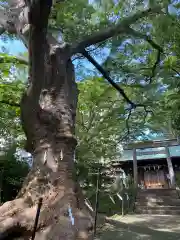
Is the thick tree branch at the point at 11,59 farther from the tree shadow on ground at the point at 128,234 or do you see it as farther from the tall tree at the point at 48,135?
the tree shadow on ground at the point at 128,234

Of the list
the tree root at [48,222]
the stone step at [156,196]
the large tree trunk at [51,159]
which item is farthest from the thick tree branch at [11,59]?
the stone step at [156,196]

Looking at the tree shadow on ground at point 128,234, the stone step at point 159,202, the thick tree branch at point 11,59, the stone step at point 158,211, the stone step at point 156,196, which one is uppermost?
the thick tree branch at point 11,59

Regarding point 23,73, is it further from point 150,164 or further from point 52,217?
point 150,164

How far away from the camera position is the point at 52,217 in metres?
1.98

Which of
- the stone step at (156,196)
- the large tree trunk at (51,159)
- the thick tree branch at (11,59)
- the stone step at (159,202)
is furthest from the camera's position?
the stone step at (156,196)

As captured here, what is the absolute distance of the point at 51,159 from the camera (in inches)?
95.1

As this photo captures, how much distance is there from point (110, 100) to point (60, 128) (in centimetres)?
410

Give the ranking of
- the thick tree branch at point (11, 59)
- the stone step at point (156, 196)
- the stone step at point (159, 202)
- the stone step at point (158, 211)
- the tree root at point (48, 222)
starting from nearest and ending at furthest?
the tree root at point (48, 222)
the thick tree branch at point (11, 59)
the stone step at point (158, 211)
the stone step at point (159, 202)
the stone step at point (156, 196)

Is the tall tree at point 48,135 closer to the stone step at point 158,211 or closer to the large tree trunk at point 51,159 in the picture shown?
the large tree trunk at point 51,159

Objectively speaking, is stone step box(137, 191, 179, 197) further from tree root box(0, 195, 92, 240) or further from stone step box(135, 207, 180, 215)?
tree root box(0, 195, 92, 240)

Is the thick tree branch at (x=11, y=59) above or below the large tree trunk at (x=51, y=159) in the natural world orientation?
above

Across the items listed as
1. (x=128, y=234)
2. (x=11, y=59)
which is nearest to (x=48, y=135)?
(x=11, y=59)

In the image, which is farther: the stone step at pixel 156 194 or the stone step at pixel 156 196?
the stone step at pixel 156 194

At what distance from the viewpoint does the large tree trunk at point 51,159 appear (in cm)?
197
